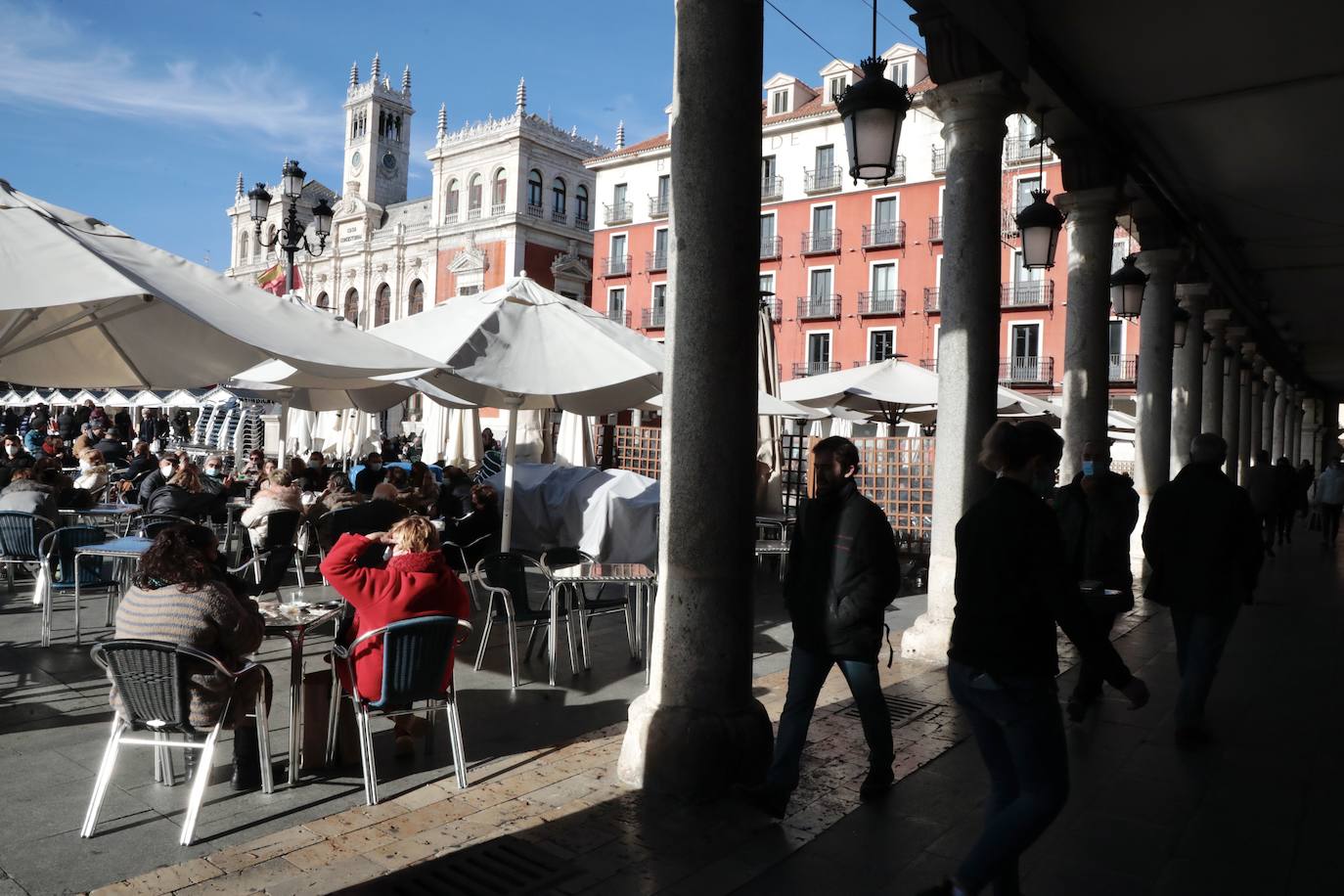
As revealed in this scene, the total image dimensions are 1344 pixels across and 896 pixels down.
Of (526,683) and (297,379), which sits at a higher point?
(297,379)

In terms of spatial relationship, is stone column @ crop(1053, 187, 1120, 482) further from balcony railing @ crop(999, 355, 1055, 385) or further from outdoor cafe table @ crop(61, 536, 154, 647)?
balcony railing @ crop(999, 355, 1055, 385)

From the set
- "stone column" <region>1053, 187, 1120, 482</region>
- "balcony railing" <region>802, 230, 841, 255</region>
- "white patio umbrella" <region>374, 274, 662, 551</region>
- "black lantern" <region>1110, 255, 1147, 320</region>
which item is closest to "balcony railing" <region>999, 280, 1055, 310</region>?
"balcony railing" <region>802, 230, 841, 255</region>

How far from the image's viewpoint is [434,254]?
43.9 metres

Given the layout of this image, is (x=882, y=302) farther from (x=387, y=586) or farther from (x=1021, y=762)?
(x=1021, y=762)

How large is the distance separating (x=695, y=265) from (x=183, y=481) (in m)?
5.51

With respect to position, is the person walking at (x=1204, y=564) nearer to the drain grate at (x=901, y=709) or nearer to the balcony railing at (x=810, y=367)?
the drain grate at (x=901, y=709)

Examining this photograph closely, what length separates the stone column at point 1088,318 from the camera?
7449 mm

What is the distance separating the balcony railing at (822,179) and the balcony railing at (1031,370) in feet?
27.2

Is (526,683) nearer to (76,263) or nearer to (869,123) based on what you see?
(76,263)

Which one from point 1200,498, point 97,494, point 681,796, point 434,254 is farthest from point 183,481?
point 434,254

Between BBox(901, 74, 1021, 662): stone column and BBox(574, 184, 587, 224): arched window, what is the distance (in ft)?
128

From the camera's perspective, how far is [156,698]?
10.9 ft

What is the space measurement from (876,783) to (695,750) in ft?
2.37

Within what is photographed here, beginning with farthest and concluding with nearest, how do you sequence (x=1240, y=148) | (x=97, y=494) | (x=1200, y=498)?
(x=97, y=494) → (x=1240, y=148) → (x=1200, y=498)
